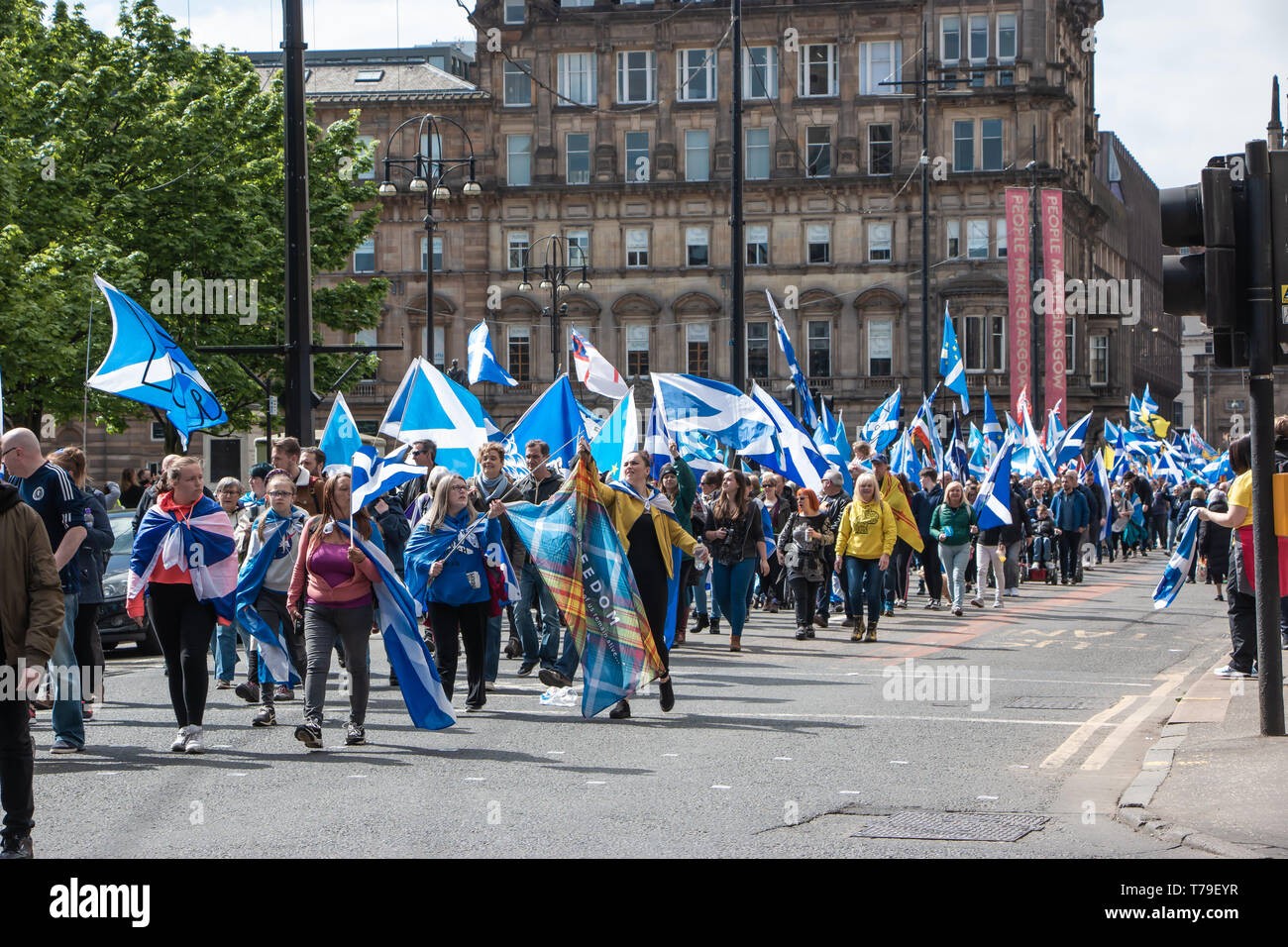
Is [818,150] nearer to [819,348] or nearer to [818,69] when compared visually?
A: [818,69]

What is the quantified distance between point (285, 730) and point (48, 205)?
23815 mm

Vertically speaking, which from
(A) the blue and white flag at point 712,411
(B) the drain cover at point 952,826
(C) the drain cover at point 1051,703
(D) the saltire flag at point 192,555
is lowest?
(C) the drain cover at point 1051,703

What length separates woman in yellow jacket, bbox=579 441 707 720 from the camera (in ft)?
40.1

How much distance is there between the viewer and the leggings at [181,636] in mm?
10492

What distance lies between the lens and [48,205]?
1282 inches

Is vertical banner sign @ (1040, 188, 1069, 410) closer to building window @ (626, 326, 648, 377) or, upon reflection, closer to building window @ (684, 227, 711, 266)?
building window @ (684, 227, 711, 266)

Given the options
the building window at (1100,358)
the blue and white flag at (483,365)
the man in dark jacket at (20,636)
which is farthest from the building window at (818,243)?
the man in dark jacket at (20,636)

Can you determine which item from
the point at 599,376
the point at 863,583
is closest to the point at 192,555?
the point at 863,583

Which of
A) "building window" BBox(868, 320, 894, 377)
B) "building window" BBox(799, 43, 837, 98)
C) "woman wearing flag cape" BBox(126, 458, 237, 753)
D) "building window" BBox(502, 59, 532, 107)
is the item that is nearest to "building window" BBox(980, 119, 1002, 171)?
"building window" BBox(799, 43, 837, 98)

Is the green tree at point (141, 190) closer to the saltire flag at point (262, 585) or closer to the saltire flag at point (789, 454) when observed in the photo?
the saltire flag at point (789, 454)

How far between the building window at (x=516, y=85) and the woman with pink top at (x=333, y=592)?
194ft

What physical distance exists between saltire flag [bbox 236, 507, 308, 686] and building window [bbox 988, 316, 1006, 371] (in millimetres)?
56553

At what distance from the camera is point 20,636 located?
7270 millimetres

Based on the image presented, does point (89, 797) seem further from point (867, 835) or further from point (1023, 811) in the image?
point (1023, 811)
